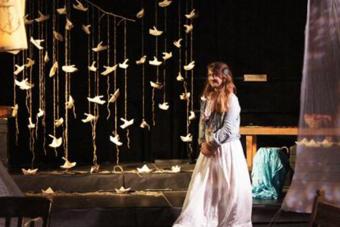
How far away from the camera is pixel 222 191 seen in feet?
21.6

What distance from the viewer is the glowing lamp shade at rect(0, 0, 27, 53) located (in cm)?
552

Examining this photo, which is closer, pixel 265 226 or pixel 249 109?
pixel 265 226

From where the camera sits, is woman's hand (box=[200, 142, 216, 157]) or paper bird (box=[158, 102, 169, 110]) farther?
paper bird (box=[158, 102, 169, 110])

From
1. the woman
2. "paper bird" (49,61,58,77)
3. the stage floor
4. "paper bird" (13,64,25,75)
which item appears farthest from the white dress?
"paper bird" (13,64,25,75)

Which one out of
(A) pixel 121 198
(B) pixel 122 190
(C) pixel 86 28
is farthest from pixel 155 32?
(A) pixel 121 198

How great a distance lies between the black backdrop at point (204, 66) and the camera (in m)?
9.88

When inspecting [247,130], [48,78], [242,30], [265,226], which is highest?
[242,30]

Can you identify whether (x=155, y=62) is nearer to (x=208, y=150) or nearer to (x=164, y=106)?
(x=164, y=106)

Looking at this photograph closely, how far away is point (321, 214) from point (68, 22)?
598 cm

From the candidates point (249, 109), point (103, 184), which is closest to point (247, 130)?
point (249, 109)

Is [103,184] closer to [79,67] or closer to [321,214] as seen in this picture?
[79,67]

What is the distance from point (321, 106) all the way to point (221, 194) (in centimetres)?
124

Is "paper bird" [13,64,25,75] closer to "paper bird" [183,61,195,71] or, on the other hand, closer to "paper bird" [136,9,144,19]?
"paper bird" [136,9,144,19]

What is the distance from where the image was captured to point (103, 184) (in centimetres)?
873
